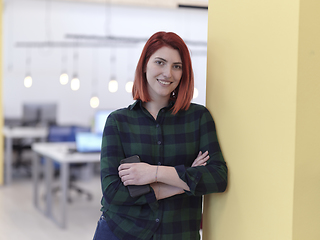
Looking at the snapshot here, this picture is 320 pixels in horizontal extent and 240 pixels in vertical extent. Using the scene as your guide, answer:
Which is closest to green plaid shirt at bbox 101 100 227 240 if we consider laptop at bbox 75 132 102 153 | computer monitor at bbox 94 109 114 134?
laptop at bbox 75 132 102 153

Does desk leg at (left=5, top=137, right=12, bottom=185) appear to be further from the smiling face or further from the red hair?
the smiling face

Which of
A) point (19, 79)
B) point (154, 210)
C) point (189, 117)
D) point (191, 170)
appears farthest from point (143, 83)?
point (19, 79)

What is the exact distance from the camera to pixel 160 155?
59.0 inches

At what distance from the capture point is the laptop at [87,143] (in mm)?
4680

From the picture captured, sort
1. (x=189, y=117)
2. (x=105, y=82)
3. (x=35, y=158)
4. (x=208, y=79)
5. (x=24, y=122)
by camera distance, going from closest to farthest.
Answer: (x=189, y=117) < (x=208, y=79) < (x=35, y=158) < (x=24, y=122) < (x=105, y=82)

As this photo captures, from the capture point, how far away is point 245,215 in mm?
1381

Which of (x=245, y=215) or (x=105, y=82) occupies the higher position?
(x=105, y=82)

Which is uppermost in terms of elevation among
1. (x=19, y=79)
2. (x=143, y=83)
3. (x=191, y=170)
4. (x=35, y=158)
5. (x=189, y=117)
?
(x=19, y=79)

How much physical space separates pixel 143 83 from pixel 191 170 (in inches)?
17.5

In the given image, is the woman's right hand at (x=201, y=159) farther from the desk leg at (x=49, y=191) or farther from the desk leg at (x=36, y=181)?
the desk leg at (x=36, y=181)

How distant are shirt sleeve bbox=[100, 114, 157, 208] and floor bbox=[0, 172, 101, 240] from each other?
2.82 meters

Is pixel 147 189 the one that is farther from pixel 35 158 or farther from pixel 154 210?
pixel 35 158

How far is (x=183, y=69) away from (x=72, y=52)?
28.0ft

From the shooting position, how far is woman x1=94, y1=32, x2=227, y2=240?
142 cm
